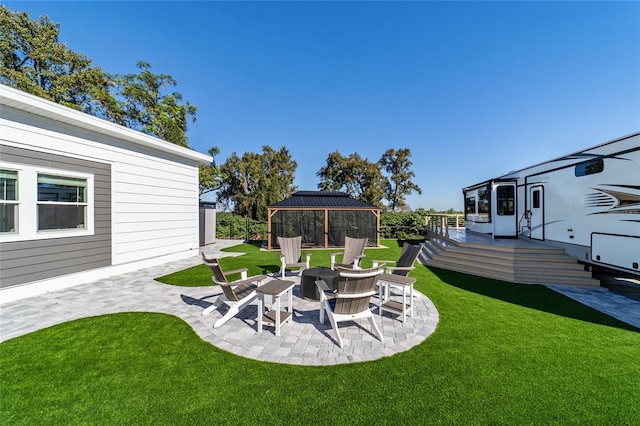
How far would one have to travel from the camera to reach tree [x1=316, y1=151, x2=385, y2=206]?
86.1ft

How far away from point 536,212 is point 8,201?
1342 centimetres

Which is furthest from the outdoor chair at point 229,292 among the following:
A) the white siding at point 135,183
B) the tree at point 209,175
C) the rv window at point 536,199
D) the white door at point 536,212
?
the tree at point 209,175

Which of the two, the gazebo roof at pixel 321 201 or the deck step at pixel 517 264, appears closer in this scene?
the deck step at pixel 517 264

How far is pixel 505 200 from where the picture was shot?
9102 millimetres

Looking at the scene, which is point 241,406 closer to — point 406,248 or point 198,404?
point 198,404

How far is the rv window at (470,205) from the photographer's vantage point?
10820 mm

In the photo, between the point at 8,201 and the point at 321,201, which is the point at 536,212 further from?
the point at 8,201

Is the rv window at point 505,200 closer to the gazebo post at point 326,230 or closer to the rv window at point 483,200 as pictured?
the rv window at point 483,200

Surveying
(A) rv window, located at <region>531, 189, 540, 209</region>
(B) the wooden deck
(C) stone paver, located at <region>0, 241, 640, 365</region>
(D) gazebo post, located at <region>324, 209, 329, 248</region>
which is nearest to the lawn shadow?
(C) stone paver, located at <region>0, 241, 640, 365</region>

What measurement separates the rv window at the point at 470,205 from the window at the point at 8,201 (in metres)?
14.0

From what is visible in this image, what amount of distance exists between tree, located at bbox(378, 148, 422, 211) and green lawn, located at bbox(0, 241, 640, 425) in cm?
2447

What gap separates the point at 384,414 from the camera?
2047 mm

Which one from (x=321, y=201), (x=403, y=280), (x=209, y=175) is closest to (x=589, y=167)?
(x=403, y=280)

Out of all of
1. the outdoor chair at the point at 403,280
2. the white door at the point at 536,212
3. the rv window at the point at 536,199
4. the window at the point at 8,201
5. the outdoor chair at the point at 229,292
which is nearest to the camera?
the outdoor chair at the point at 229,292
